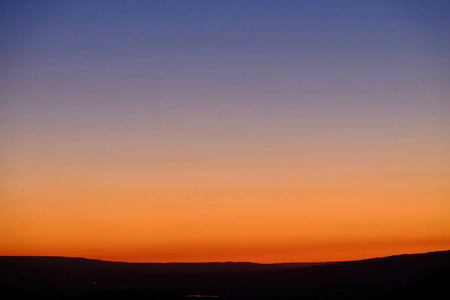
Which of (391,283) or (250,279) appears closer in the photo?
(391,283)

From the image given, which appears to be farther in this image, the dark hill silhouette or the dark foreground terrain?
the dark foreground terrain

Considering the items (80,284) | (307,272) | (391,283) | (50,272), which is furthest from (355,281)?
(50,272)

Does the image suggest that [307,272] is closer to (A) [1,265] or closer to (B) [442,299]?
(A) [1,265]

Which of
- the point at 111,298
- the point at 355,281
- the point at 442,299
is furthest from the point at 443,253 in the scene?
the point at 442,299

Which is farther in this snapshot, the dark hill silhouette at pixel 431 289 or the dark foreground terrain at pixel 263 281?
the dark foreground terrain at pixel 263 281

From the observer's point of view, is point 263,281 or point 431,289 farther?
point 263,281

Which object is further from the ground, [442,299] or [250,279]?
[250,279]

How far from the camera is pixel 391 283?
138 m

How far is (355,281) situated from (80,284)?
2452 inches

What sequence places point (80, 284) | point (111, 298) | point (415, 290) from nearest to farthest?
point (415, 290)
point (111, 298)
point (80, 284)

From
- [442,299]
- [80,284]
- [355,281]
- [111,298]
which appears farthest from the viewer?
[80,284]

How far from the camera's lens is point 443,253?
16125cm

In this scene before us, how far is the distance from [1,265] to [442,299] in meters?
139

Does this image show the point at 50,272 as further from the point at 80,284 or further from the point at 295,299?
the point at 295,299
